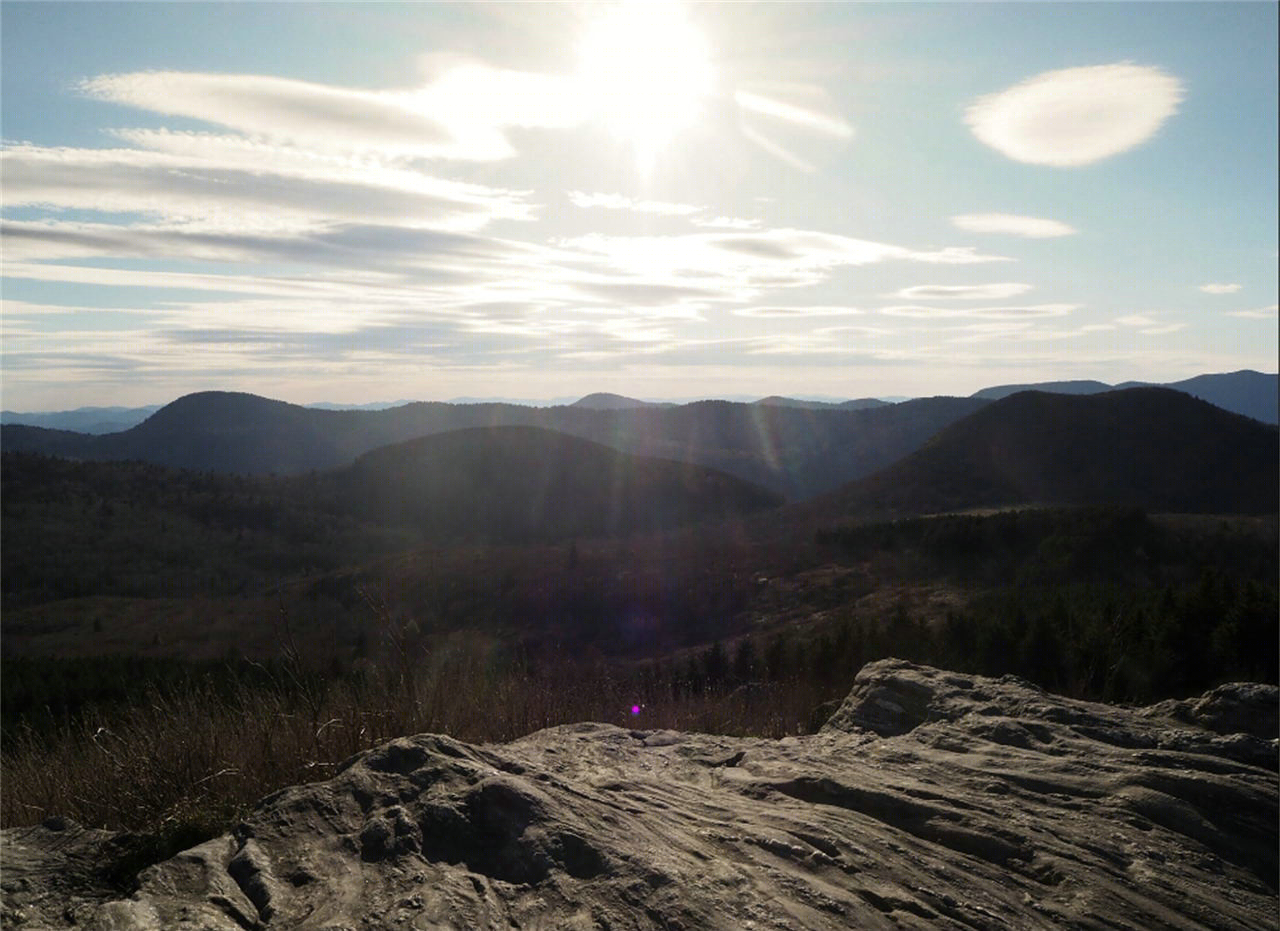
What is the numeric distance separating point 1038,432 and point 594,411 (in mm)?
78447

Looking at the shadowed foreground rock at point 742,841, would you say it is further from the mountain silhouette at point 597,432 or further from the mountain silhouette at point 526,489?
the mountain silhouette at point 597,432

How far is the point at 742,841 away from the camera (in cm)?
323

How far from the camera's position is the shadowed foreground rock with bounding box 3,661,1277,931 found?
2.66 m

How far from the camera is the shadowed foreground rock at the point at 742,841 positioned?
266 cm

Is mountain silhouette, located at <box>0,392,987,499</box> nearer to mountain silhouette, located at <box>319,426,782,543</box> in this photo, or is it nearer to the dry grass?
mountain silhouette, located at <box>319,426,782,543</box>

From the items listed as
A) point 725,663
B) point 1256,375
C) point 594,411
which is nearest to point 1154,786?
point 725,663

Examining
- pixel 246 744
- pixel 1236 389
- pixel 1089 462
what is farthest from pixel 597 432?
pixel 1236 389

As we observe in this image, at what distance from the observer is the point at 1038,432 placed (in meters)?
52.2

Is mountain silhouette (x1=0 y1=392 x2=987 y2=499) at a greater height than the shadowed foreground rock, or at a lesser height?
greater

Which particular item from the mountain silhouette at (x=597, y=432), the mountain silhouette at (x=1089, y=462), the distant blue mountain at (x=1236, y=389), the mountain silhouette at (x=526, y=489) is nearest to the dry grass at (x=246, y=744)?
the mountain silhouette at (x=1089, y=462)

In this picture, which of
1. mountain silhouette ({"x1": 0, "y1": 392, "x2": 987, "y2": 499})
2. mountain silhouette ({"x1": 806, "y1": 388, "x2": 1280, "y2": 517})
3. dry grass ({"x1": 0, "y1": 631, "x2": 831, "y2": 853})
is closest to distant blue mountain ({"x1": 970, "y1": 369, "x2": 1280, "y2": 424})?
mountain silhouette ({"x1": 0, "y1": 392, "x2": 987, "y2": 499})

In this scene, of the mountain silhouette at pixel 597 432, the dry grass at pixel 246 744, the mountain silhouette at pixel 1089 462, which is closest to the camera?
the dry grass at pixel 246 744

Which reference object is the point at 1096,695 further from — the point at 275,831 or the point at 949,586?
the point at 949,586

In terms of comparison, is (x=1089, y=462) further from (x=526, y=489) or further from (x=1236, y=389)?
(x=1236, y=389)
